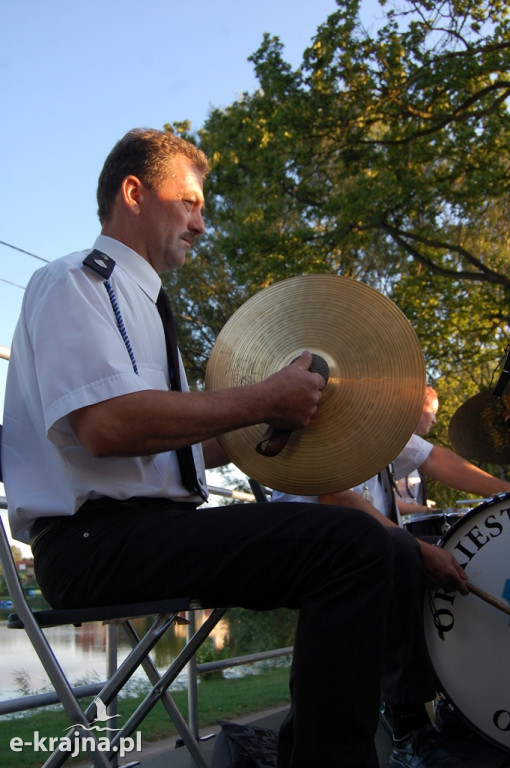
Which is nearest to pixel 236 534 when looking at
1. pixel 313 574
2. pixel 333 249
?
pixel 313 574

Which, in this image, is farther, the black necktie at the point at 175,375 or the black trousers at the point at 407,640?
the black trousers at the point at 407,640

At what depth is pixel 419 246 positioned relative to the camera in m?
14.5

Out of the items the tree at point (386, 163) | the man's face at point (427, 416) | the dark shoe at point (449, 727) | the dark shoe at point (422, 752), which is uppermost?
the tree at point (386, 163)

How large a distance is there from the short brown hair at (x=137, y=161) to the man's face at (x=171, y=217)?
28 mm

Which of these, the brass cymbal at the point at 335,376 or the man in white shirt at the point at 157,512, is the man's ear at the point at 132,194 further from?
the brass cymbal at the point at 335,376

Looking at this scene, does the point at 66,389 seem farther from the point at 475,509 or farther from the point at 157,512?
the point at 475,509

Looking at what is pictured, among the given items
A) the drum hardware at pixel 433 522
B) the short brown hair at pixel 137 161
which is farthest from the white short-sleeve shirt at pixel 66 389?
the drum hardware at pixel 433 522

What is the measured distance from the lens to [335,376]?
213 centimetres

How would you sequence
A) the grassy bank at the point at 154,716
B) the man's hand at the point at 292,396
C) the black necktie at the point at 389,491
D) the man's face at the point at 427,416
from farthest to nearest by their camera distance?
the man's face at the point at 427,416
the black necktie at the point at 389,491
the grassy bank at the point at 154,716
the man's hand at the point at 292,396

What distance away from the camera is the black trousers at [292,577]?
1.55 meters

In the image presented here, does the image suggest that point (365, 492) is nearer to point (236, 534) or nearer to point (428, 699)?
point (428, 699)

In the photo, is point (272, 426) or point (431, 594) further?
point (431, 594)

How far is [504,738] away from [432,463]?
1.65 meters

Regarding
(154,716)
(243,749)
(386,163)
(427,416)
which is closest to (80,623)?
(243,749)
